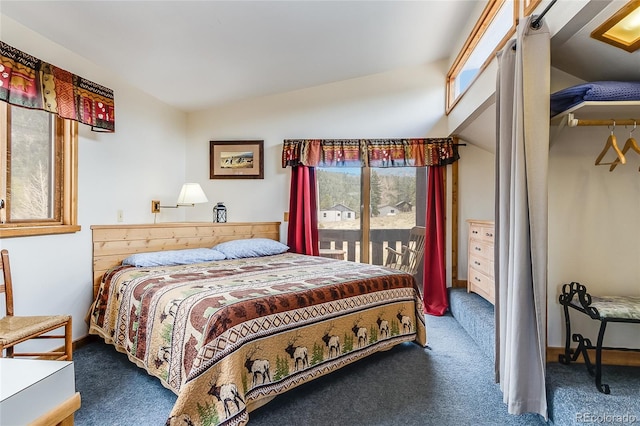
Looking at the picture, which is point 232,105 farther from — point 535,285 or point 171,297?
point 535,285

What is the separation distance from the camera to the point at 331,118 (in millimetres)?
4000

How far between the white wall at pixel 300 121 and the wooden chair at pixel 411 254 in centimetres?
121

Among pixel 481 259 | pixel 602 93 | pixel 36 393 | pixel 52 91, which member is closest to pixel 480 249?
pixel 481 259

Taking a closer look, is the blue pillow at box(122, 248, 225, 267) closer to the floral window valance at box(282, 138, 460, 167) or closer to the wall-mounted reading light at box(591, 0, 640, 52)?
the floral window valance at box(282, 138, 460, 167)

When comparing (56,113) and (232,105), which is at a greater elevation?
(232,105)

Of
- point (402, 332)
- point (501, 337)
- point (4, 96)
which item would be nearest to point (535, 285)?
point (501, 337)

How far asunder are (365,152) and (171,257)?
7.75 feet

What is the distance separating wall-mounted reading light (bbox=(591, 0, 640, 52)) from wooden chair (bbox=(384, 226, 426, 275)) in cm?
257

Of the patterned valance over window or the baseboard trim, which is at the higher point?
the patterned valance over window

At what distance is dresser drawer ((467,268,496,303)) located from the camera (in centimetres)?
282

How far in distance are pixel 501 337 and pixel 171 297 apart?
1.88m

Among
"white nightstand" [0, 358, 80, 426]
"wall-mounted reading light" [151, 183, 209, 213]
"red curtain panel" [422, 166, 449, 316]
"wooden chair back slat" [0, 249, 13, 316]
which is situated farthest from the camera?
"red curtain panel" [422, 166, 449, 316]

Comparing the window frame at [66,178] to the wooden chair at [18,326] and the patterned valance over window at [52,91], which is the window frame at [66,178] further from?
the wooden chair at [18,326]

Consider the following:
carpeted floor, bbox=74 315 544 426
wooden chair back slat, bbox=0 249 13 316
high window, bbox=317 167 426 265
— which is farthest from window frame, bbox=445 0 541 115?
wooden chair back slat, bbox=0 249 13 316
